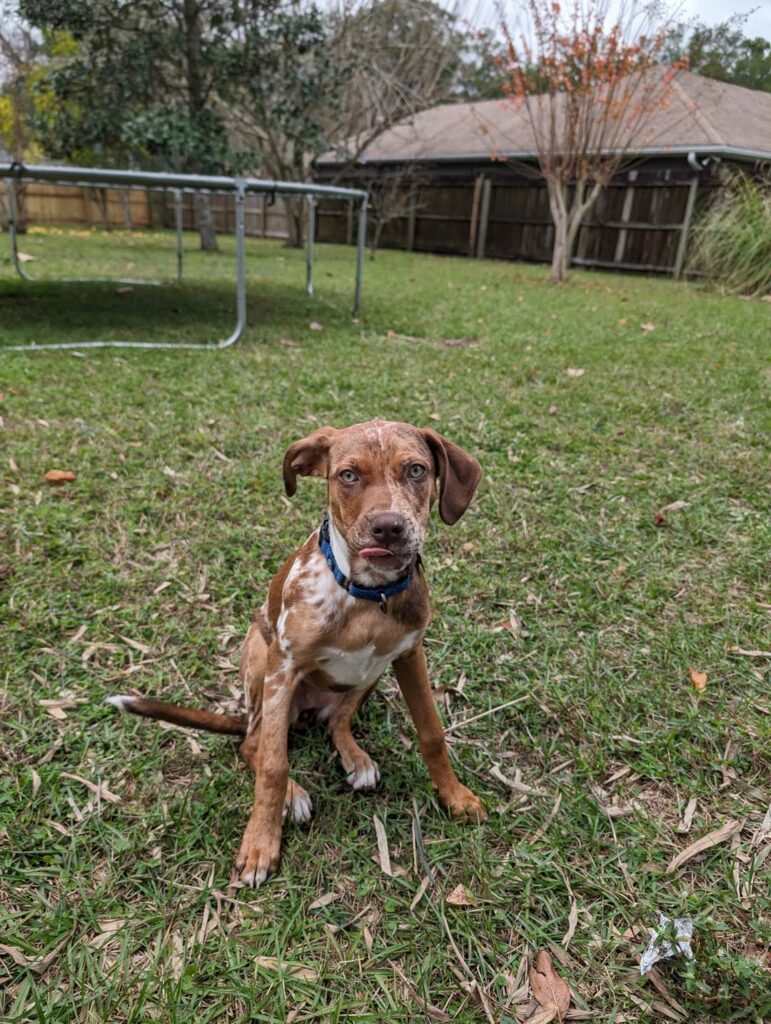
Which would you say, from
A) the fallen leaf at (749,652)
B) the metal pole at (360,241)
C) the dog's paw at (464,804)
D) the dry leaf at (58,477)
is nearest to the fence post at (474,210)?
the metal pole at (360,241)

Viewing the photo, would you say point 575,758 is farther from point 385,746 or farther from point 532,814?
point 385,746

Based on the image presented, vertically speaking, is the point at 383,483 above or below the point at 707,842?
above

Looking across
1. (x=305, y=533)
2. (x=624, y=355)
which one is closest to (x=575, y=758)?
(x=305, y=533)

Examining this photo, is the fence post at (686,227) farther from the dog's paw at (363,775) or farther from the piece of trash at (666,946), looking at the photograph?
the piece of trash at (666,946)

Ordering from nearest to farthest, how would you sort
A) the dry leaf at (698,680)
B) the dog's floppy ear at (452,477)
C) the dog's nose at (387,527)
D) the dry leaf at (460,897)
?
the dog's nose at (387,527)
the dry leaf at (460,897)
the dog's floppy ear at (452,477)
the dry leaf at (698,680)

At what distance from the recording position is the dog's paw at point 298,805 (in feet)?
6.66

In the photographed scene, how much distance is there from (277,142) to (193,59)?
10.7 meters

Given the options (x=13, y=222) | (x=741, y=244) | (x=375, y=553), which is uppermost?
(x=741, y=244)

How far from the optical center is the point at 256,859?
185 cm

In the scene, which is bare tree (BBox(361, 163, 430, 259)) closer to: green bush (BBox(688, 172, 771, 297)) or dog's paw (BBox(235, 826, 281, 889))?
green bush (BBox(688, 172, 771, 297))

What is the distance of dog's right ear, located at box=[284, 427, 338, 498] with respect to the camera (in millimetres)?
2055

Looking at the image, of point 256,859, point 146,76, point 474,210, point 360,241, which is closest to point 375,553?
point 256,859

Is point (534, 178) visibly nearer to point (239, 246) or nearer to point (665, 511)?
point (239, 246)

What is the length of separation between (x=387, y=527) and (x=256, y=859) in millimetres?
995
